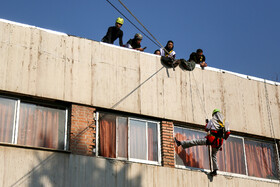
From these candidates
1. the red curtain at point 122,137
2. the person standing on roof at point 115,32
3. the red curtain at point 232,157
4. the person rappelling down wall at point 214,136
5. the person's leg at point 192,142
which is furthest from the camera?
the person standing on roof at point 115,32

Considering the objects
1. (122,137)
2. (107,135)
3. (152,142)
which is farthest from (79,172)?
(152,142)

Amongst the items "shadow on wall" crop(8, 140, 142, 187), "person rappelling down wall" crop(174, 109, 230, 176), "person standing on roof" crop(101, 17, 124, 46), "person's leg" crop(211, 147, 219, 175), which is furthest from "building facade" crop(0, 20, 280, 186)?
"person standing on roof" crop(101, 17, 124, 46)

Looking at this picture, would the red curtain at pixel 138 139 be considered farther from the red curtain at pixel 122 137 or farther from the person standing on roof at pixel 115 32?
the person standing on roof at pixel 115 32

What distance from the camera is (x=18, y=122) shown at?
12.8 meters

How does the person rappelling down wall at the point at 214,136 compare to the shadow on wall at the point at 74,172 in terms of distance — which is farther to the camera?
the person rappelling down wall at the point at 214,136

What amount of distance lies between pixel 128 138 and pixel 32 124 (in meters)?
2.57

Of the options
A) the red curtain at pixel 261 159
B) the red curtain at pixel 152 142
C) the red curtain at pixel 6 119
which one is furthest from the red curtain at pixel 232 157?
the red curtain at pixel 6 119

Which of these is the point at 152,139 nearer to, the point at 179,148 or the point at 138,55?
the point at 179,148

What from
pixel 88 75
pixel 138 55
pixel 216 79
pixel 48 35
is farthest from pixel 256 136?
pixel 48 35

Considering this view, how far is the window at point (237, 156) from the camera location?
49.2 feet

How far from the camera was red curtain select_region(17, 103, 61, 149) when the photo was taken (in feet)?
41.9

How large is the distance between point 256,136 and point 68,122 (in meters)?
6.06

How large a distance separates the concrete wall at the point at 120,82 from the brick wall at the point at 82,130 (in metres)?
0.25

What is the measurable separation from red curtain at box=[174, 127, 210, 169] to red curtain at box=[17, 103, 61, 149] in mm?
3431
